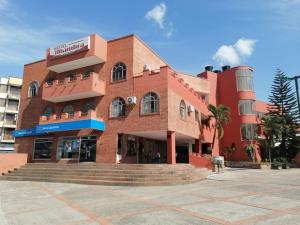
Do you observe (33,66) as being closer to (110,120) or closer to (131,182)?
(110,120)

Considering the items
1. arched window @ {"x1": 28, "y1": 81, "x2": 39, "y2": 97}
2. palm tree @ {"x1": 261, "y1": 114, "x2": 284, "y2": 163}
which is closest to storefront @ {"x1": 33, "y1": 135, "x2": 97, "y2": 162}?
arched window @ {"x1": 28, "y1": 81, "x2": 39, "y2": 97}

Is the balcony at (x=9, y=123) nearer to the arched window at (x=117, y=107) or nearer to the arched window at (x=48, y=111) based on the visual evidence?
the arched window at (x=48, y=111)

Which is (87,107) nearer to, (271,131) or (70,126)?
(70,126)

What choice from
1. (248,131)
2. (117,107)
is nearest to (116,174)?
(117,107)

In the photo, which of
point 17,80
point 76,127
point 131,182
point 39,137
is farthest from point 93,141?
point 17,80

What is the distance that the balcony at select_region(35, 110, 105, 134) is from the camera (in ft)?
74.7

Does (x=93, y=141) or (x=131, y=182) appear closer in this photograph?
(x=131, y=182)

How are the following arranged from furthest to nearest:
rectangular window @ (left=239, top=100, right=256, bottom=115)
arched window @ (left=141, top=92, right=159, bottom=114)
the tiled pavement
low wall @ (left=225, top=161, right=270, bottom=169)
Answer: rectangular window @ (left=239, top=100, right=256, bottom=115)
low wall @ (left=225, top=161, right=270, bottom=169)
arched window @ (left=141, top=92, right=159, bottom=114)
the tiled pavement

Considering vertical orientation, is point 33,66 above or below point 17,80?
below

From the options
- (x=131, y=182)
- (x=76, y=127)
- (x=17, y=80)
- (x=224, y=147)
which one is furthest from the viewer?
(x=17, y=80)

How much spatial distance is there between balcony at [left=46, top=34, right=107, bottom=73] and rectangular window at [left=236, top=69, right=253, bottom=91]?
21.0 m

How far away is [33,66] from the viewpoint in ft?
98.7

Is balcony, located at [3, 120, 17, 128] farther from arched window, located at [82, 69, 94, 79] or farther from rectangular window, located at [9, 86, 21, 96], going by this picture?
arched window, located at [82, 69, 94, 79]

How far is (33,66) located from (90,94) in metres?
9.84
